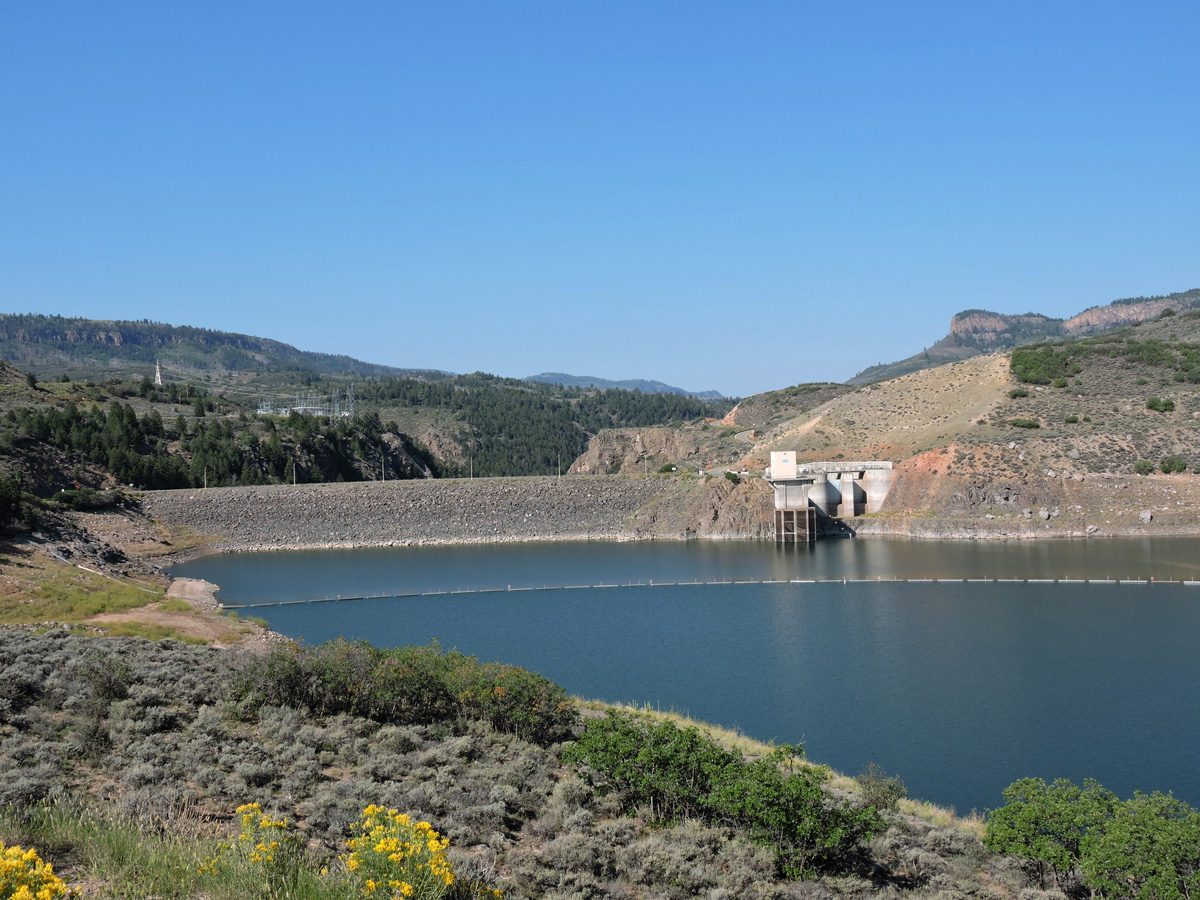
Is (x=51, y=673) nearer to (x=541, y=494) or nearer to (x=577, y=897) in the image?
(x=577, y=897)

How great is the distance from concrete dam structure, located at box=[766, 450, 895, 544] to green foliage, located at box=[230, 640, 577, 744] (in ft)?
166

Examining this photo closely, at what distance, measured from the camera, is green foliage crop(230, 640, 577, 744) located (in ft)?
60.6

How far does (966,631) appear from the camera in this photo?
35.7 metres

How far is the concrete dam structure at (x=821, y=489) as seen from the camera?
68000 mm

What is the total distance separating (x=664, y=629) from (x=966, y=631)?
11852 mm

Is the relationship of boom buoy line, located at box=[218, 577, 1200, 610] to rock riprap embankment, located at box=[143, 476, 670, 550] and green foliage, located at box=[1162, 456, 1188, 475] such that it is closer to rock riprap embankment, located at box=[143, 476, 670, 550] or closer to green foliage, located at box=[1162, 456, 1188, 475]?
green foliage, located at box=[1162, 456, 1188, 475]

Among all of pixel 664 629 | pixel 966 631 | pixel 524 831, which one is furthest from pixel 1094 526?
pixel 524 831

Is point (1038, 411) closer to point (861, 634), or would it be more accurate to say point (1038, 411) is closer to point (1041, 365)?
point (1041, 365)

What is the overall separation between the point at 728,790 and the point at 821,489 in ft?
194

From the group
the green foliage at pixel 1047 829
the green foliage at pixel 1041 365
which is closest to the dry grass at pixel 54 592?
the green foliage at pixel 1047 829

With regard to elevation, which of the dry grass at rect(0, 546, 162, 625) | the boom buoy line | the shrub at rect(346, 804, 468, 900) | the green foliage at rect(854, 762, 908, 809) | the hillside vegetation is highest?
the hillside vegetation

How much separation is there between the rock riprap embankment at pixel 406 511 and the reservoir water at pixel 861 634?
621cm

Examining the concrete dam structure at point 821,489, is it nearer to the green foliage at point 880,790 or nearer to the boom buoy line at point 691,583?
the boom buoy line at point 691,583

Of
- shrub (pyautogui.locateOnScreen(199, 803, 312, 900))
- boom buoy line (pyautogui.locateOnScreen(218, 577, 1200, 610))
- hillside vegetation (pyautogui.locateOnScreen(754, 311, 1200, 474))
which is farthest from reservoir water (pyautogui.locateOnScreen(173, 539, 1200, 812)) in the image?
shrub (pyautogui.locateOnScreen(199, 803, 312, 900))
